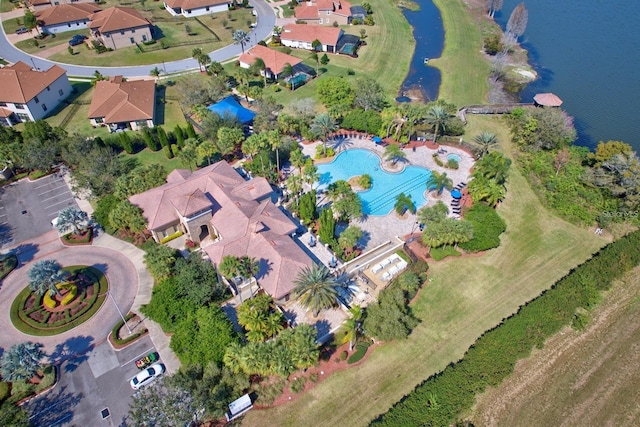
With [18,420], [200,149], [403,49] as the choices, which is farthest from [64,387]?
[403,49]

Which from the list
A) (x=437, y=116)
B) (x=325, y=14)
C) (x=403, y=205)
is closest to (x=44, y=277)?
(x=403, y=205)

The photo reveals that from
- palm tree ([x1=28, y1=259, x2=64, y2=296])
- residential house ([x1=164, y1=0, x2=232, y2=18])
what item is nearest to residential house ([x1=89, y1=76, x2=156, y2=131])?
palm tree ([x1=28, y1=259, x2=64, y2=296])

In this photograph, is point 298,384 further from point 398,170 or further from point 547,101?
point 547,101

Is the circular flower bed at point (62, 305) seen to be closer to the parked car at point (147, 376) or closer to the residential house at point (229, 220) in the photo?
the residential house at point (229, 220)

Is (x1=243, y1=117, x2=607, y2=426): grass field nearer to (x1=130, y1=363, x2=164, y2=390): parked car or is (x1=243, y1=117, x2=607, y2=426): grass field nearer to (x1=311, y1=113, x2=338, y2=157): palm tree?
(x1=130, y1=363, x2=164, y2=390): parked car

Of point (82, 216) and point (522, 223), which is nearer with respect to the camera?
point (82, 216)

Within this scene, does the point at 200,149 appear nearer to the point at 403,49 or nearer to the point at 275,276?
the point at 275,276

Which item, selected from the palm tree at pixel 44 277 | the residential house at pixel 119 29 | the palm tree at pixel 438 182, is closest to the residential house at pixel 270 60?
the residential house at pixel 119 29
